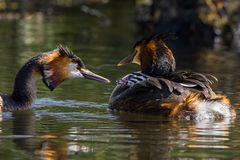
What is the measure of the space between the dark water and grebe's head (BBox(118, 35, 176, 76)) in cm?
81

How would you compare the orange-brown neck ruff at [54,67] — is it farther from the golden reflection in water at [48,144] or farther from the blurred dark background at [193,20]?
the blurred dark background at [193,20]

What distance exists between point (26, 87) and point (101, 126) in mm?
1776

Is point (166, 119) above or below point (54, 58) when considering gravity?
below

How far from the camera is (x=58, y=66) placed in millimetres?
11414

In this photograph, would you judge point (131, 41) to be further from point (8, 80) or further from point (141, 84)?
point (141, 84)

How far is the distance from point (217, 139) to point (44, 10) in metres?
17.8

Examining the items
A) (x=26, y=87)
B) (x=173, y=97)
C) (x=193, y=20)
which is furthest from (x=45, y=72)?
(x=193, y=20)

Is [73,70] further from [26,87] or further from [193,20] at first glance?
[193,20]

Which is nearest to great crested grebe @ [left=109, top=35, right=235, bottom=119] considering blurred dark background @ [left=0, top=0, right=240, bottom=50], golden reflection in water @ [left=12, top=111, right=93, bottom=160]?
golden reflection in water @ [left=12, top=111, right=93, bottom=160]

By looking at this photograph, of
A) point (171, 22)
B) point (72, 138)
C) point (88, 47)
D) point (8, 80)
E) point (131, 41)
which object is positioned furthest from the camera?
point (171, 22)

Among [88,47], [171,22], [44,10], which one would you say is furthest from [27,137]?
[44,10]

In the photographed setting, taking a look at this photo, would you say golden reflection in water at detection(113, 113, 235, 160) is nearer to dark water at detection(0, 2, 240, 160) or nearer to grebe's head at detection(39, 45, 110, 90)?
dark water at detection(0, 2, 240, 160)

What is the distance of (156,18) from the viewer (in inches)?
922

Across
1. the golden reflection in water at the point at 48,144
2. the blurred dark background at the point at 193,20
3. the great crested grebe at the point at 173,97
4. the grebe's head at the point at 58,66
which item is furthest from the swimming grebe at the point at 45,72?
the blurred dark background at the point at 193,20
